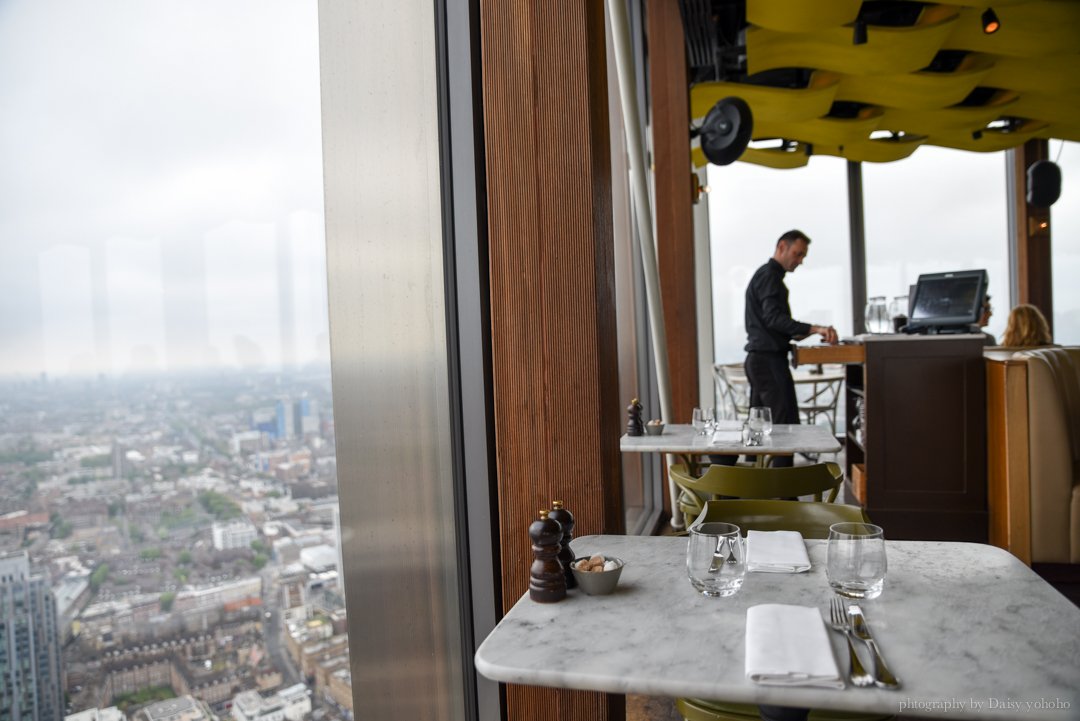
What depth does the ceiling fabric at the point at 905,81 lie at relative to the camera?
20.1 ft

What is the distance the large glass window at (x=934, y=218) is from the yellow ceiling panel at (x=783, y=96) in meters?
2.08

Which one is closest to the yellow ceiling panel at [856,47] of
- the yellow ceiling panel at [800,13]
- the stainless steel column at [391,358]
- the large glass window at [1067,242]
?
the yellow ceiling panel at [800,13]

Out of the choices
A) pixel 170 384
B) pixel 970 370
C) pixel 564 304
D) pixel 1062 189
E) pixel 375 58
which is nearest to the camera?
pixel 170 384

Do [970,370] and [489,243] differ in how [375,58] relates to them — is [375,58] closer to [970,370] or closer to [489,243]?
[489,243]

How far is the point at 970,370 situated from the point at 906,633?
3582 mm

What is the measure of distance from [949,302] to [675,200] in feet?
6.30

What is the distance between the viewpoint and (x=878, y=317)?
5266mm

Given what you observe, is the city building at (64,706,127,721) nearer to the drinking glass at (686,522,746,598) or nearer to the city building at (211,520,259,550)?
the city building at (211,520,259,550)

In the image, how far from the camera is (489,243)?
6.31 ft

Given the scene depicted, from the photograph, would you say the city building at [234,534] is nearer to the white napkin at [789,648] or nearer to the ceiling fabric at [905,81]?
the white napkin at [789,648]

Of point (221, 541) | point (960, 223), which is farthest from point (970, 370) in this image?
point (960, 223)

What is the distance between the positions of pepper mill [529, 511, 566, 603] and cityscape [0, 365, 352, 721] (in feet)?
1.34

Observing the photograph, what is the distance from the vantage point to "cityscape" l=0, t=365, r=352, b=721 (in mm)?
861

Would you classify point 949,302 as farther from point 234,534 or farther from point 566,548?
point 234,534
